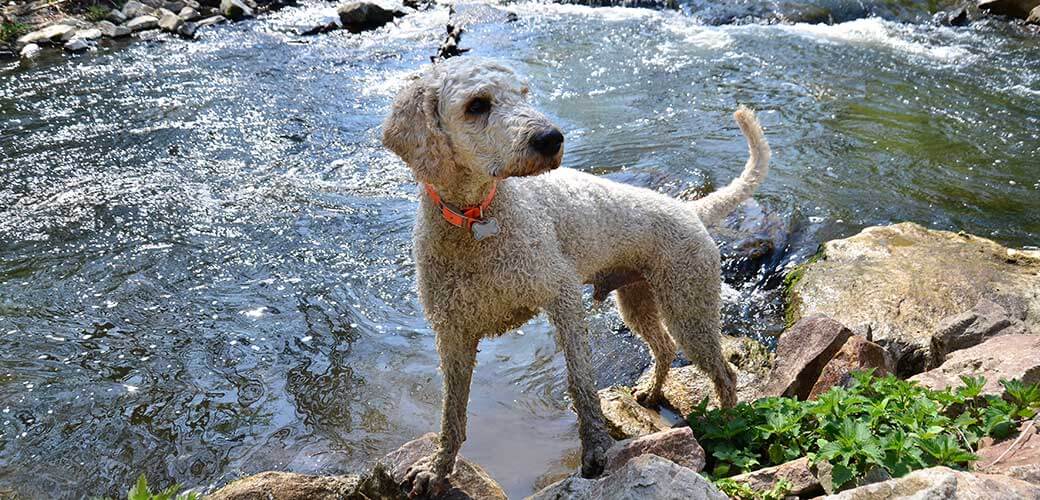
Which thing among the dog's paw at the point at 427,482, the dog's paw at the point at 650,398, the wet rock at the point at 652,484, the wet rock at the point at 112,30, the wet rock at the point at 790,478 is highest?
the wet rock at the point at 652,484

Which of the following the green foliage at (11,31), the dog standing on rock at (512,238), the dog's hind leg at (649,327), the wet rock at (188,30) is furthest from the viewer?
the wet rock at (188,30)

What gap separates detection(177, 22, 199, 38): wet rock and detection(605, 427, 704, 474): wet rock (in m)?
13.3

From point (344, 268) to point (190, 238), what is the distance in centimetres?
153

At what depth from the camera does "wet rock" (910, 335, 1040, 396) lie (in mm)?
3537

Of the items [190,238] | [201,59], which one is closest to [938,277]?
[190,238]

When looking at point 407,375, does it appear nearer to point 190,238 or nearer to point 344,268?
point 344,268

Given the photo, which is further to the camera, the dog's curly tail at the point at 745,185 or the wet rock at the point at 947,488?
the dog's curly tail at the point at 745,185

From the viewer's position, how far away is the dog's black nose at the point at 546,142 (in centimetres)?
309

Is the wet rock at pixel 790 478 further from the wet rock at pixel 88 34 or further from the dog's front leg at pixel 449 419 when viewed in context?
the wet rock at pixel 88 34

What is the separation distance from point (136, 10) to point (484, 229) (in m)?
14.1

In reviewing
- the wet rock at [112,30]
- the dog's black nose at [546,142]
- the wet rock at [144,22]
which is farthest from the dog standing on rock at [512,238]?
the wet rock at [144,22]

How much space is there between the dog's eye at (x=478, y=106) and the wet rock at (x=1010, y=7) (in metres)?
14.0

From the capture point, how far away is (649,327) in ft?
16.2

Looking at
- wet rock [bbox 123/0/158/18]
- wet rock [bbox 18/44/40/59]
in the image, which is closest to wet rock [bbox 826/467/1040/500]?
wet rock [bbox 18/44/40/59]
